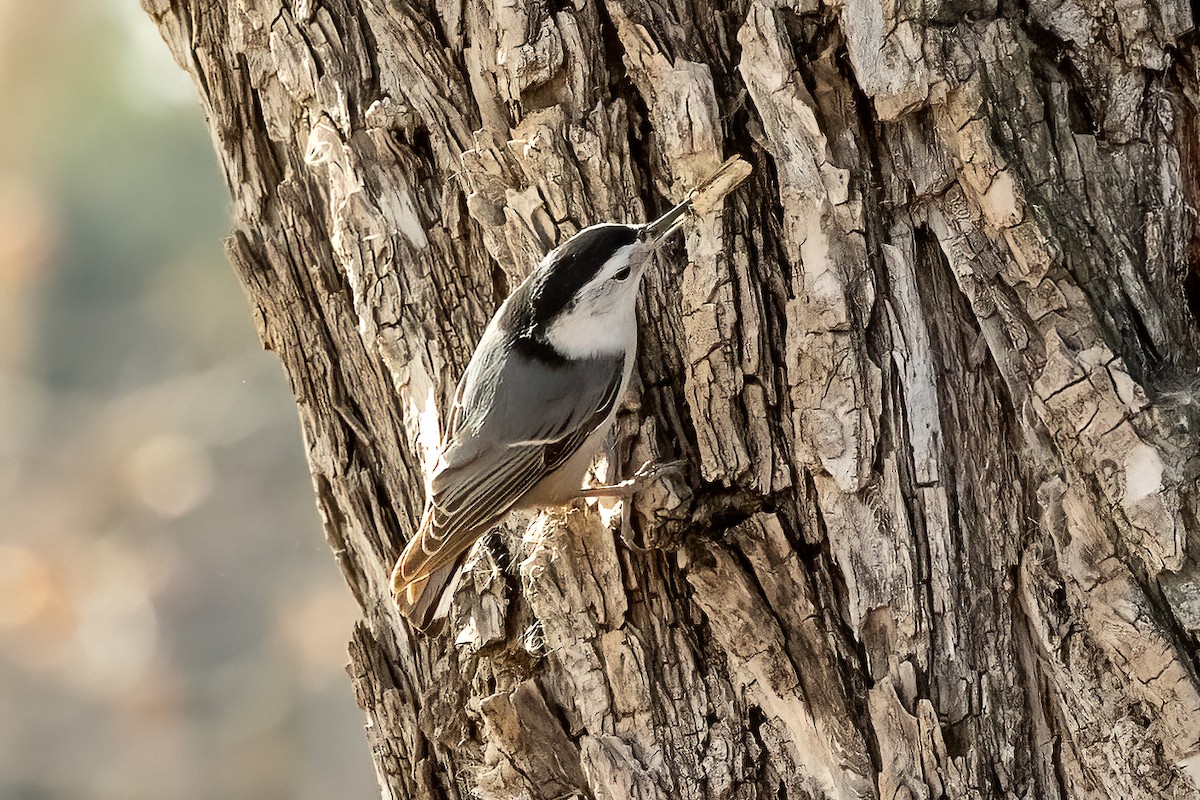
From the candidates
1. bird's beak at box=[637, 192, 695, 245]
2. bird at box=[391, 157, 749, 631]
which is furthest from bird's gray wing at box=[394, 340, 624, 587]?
bird's beak at box=[637, 192, 695, 245]

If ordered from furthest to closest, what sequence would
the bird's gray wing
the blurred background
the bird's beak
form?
the blurred background, the bird's gray wing, the bird's beak

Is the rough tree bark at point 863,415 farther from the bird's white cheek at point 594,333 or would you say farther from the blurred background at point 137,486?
the blurred background at point 137,486

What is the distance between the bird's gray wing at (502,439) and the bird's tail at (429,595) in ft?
0.07

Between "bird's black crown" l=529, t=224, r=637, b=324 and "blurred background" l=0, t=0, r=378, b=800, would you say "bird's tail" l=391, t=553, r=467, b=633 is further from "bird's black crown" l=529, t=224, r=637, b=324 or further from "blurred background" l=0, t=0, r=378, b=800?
"blurred background" l=0, t=0, r=378, b=800

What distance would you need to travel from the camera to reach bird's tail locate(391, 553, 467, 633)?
2.19 meters

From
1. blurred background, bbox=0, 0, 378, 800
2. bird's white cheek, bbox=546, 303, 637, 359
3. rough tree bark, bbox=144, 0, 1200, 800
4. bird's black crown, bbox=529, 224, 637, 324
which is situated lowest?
rough tree bark, bbox=144, 0, 1200, 800

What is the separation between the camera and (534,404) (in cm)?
234

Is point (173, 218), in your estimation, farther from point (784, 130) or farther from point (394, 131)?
point (784, 130)

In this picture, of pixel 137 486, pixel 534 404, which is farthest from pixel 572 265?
pixel 137 486

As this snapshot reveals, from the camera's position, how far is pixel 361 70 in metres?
2.37

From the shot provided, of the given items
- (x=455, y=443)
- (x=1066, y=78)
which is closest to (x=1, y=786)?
(x=455, y=443)

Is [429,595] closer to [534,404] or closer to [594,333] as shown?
[534,404]

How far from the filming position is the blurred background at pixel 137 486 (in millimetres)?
5039

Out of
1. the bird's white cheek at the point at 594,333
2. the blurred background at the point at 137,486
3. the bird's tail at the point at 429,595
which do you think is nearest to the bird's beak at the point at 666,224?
the bird's white cheek at the point at 594,333
